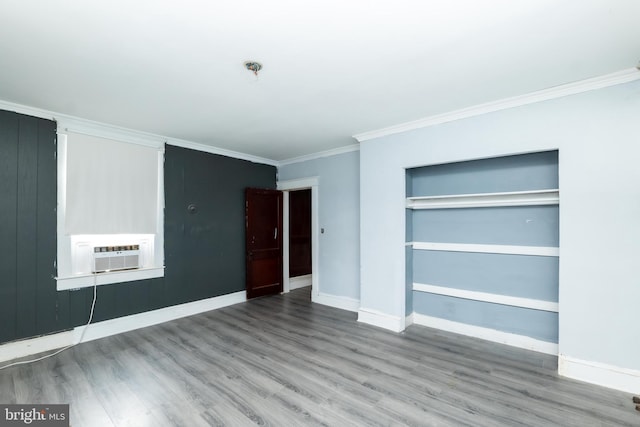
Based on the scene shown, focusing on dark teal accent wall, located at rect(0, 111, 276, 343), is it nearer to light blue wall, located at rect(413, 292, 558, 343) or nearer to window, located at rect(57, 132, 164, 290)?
window, located at rect(57, 132, 164, 290)

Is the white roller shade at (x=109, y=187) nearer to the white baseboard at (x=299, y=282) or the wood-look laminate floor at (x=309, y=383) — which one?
the wood-look laminate floor at (x=309, y=383)

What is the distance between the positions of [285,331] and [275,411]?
1606 mm

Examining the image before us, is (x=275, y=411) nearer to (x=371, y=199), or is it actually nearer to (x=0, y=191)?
(x=371, y=199)

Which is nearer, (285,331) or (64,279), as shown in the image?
(64,279)

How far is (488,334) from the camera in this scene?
349cm

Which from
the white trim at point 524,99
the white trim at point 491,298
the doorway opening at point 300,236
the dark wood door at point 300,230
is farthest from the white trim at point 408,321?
the dark wood door at point 300,230

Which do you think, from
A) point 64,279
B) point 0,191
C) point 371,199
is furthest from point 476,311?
point 0,191

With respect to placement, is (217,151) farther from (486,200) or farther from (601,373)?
(601,373)

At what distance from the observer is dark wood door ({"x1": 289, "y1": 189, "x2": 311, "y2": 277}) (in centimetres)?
668

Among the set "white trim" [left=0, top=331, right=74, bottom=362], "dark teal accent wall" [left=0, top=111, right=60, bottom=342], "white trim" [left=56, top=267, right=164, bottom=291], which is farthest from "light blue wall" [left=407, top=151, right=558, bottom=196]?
"white trim" [left=0, top=331, right=74, bottom=362]

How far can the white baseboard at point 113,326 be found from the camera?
10.3 ft

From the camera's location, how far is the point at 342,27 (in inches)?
74.5

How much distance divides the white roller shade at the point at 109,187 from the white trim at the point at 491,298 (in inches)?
155

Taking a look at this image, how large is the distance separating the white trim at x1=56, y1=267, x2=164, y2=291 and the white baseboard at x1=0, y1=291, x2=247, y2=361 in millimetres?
490
